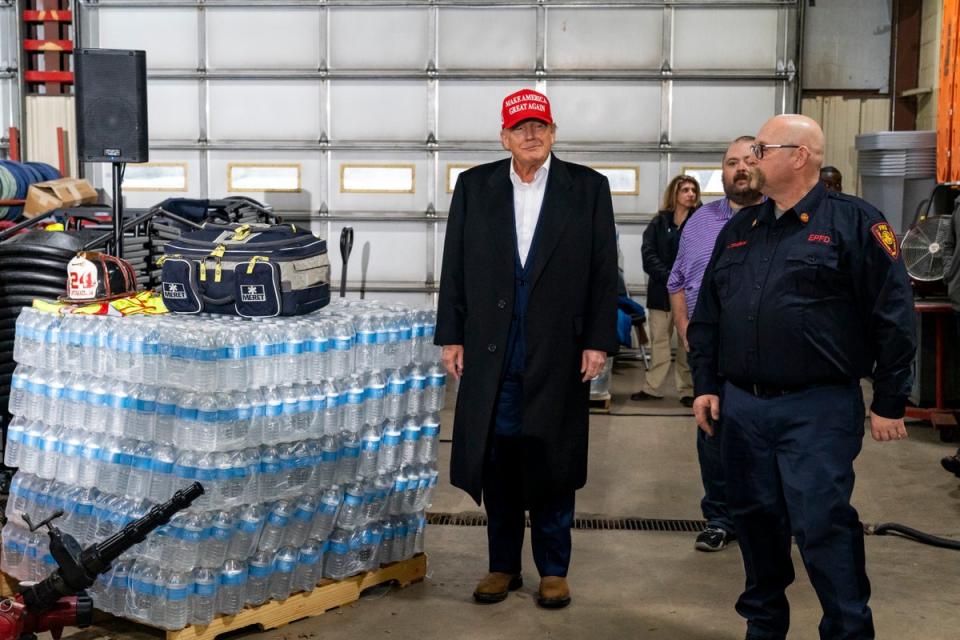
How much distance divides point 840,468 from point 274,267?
2.15 meters

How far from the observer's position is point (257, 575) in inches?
168

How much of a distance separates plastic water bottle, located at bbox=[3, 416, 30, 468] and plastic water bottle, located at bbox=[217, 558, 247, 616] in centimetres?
107

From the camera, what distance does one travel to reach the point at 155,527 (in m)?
3.77

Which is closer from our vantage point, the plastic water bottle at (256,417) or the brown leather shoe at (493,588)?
the plastic water bottle at (256,417)

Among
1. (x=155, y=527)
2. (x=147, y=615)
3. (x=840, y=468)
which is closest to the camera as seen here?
(x=840, y=468)

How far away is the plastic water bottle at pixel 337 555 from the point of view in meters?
4.59

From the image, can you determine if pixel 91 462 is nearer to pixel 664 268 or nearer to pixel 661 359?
pixel 664 268

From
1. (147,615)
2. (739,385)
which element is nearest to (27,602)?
(147,615)

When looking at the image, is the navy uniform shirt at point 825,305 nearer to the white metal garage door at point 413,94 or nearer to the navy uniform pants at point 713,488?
the navy uniform pants at point 713,488

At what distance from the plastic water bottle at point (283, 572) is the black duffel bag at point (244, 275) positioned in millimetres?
904

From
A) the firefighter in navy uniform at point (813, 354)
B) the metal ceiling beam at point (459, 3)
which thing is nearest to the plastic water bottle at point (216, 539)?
the firefighter in navy uniform at point (813, 354)

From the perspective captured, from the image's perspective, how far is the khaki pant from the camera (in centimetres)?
971

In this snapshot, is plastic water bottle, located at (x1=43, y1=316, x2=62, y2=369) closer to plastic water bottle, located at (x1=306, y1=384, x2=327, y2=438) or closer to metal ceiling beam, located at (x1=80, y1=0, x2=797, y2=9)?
plastic water bottle, located at (x1=306, y1=384, x2=327, y2=438)

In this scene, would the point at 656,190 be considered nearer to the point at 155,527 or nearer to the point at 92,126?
the point at 92,126
